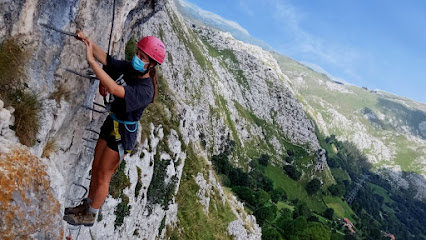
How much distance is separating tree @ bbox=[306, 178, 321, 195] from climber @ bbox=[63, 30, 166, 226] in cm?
18742

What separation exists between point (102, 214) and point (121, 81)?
53.7ft

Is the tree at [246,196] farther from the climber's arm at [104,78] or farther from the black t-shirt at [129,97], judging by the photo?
the climber's arm at [104,78]

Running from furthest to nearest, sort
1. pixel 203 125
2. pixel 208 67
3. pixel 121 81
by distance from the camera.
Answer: pixel 208 67 < pixel 203 125 < pixel 121 81

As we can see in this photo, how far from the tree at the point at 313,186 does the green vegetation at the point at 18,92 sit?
623 feet

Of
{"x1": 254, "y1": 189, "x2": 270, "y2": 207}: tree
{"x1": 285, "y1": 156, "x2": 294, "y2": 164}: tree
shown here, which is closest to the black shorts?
{"x1": 254, "y1": 189, "x2": 270, "y2": 207}: tree

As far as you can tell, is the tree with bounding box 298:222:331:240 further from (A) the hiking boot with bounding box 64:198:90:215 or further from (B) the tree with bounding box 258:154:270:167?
(B) the tree with bounding box 258:154:270:167

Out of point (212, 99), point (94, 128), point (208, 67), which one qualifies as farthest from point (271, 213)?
point (208, 67)

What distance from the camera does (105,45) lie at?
11.9 meters

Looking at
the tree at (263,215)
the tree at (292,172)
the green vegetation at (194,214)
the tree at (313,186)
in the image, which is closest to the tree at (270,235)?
the tree at (263,215)

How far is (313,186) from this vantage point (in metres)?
181

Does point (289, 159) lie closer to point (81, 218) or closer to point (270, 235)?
point (270, 235)

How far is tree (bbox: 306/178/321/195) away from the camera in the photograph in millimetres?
180750

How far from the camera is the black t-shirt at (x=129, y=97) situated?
833 cm

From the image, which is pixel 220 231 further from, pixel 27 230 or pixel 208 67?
pixel 208 67
